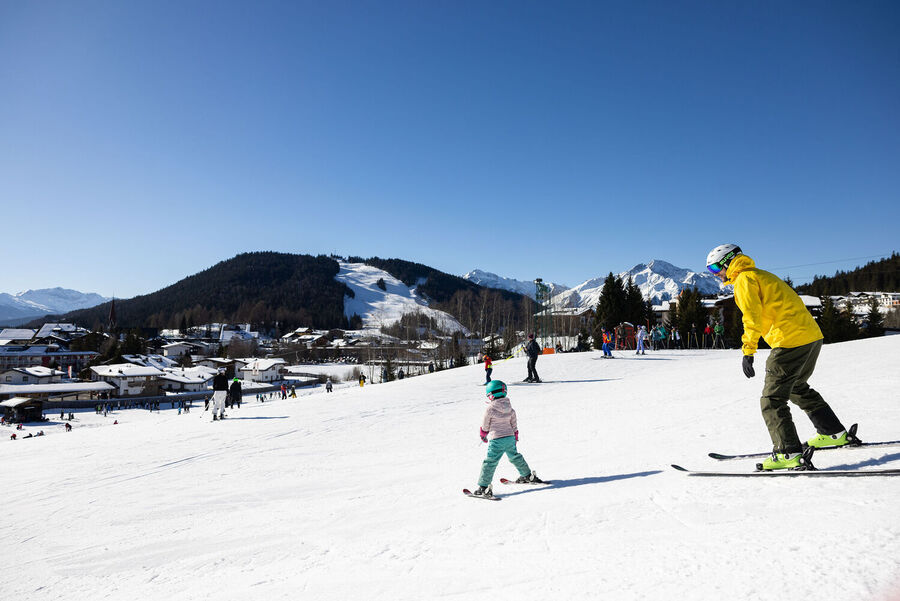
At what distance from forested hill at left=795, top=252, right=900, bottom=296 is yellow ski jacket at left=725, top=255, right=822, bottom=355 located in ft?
364

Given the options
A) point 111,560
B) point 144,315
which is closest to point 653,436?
point 111,560

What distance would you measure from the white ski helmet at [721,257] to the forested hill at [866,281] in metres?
111

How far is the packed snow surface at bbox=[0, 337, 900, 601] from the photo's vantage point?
2852 mm

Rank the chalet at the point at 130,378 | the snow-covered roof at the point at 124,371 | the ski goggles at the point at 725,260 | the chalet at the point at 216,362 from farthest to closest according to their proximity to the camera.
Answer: the chalet at the point at 216,362 < the snow-covered roof at the point at 124,371 < the chalet at the point at 130,378 < the ski goggles at the point at 725,260

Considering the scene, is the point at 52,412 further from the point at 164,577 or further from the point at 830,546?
the point at 830,546

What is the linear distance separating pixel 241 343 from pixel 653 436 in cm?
11985

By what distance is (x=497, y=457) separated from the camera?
16.4 ft

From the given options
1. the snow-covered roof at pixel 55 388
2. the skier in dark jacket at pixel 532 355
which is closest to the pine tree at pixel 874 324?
the skier in dark jacket at pixel 532 355

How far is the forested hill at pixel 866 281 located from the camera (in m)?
93.1

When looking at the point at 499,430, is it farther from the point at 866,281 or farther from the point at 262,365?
the point at 866,281

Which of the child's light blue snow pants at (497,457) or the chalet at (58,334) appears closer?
the child's light blue snow pants at (497,457)

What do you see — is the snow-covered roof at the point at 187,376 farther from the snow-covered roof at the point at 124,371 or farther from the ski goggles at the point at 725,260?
the ski goggles at the point at 725,260

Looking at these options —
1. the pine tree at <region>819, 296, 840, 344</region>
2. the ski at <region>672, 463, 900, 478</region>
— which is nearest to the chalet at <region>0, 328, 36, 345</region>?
the ski at <region>672, 463, 900, 478</region>

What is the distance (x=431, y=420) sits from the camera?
1086 cm
